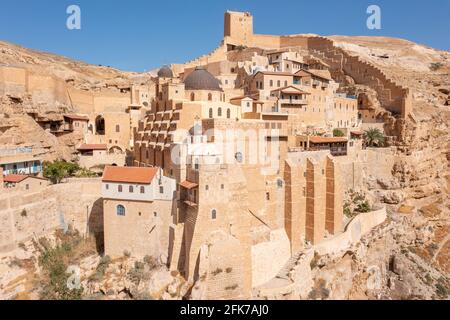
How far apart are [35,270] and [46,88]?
16.6 meters

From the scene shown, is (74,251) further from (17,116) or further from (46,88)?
(46,88)

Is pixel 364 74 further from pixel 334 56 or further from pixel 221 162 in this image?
pixel 221 162

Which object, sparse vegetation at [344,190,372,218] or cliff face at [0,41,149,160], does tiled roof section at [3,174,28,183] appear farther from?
sparse vegetation at [344,190,372,218]

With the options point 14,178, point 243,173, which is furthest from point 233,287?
point 14,178

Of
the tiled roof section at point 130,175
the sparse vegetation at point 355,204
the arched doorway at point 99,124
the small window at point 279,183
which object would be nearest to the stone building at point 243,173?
the small window at point 279,183

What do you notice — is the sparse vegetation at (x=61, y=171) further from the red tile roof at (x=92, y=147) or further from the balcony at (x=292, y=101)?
the balcony at (x=292, y=101)

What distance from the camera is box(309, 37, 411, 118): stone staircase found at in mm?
40031

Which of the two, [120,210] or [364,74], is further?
[364,74]

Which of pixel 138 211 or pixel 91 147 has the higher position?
pixel 91 147

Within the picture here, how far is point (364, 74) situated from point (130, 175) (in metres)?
32.4

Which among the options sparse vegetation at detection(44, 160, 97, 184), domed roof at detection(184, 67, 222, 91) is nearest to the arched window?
sparse vegetation at detection(44, 160, 97, 184)

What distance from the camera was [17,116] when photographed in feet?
96.1

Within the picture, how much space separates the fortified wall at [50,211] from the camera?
22.4 metres

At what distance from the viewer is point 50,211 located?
2531 cm
